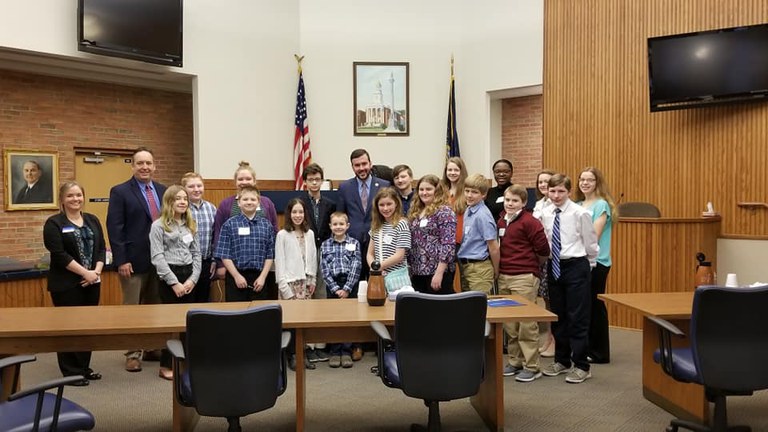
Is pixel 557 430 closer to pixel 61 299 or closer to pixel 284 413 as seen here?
pixel 284 413

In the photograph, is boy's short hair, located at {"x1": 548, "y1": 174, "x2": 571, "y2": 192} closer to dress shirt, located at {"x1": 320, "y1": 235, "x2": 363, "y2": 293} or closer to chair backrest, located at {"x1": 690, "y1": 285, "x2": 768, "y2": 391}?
dress shirt, located at {"x1": 320, "y1": 235, "x2": 363, "y2": 293}

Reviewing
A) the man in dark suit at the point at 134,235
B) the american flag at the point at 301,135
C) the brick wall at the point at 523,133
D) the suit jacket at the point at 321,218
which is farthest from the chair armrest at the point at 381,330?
the brick wall at the point at 523,133

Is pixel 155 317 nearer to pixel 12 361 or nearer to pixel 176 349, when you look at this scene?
pixel 176 349

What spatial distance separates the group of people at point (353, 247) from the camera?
4602 mm

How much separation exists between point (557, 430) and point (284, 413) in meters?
1.66

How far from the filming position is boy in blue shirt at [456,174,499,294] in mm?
4664

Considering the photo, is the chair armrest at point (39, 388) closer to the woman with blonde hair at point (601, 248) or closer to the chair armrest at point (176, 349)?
the chair armrest at point (176, 349)

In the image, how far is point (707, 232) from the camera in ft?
21.1

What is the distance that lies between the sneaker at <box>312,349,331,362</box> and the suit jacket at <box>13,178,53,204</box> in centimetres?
485

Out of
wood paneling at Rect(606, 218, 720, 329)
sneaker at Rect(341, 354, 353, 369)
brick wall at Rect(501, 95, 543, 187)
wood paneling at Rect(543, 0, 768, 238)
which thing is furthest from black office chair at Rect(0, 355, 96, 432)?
brick wall at Rect(501, 95, 543, 187)

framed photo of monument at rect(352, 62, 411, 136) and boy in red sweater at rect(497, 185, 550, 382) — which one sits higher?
framed photo of monument at rect(352, 62, 411, 136)

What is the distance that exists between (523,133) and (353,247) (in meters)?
6.21

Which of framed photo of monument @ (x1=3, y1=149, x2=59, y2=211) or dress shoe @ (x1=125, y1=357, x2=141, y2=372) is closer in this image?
dress shoe @ (x1=125, y1=357, x2=141, y2=372)

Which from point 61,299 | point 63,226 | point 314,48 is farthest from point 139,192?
point 314,48
